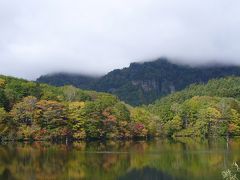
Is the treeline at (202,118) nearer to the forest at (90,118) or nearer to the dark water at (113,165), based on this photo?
the forest at (90,118)

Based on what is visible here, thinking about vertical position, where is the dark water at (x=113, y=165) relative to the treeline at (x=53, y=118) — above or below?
below

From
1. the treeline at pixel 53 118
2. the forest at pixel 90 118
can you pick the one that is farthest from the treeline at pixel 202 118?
the treeline at pixel 53 118

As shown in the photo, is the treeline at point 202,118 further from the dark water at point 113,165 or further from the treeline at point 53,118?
the dark water at point 113,165

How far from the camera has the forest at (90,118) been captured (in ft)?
264

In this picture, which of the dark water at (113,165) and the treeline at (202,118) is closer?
the dark water at (113,165)

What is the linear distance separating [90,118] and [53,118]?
26.3 ft

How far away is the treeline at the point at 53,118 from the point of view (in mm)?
79750

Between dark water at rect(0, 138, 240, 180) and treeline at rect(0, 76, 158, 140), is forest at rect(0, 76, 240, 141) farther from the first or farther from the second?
dark water at rect(0, 138, 240, 180)

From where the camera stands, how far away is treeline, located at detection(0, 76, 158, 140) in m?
79.8

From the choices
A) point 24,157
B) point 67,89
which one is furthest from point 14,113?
point 67,89


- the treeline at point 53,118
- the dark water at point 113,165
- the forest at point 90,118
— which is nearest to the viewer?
the dark water at point 113,165

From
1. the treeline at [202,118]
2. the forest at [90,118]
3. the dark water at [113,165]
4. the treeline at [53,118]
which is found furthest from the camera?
the treeline at [202,118]

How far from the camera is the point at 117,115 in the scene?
93750mm

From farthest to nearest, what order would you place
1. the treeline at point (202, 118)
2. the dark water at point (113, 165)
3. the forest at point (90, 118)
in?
1. the treeline at point (202, 118)
2. the forest at point (90, 118)
3. the dark water at point (113, 165)
